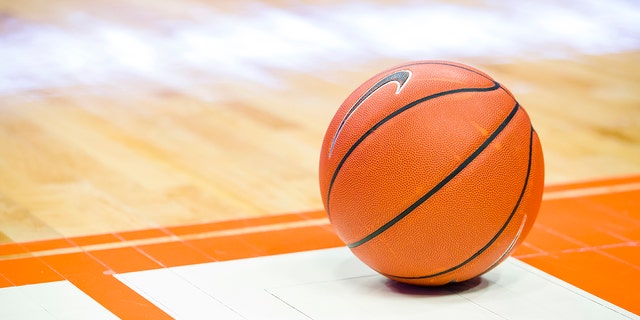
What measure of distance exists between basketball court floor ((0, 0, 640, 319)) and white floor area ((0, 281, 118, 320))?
0.03 feet

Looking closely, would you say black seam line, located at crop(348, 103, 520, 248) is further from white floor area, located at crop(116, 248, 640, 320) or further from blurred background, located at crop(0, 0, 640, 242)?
blurred background, located at crop(0, 0, 640, 242)

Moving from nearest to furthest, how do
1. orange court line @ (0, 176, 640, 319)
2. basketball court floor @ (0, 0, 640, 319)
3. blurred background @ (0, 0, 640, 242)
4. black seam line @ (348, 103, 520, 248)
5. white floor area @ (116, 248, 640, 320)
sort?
black seam line @ (348, 103, 520, 248)
white floor area @ (116, 248, 640, 320)
basketball court floor @ (0, 0, 640, 319)
orange court line @ (0, 176, 640, 319)
blurred background @ (0, 0, 640, 242)

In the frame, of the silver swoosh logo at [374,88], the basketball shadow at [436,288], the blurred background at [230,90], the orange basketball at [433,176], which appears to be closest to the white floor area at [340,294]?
the basketball shadow at [436,288]

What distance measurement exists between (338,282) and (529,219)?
0.76 meters

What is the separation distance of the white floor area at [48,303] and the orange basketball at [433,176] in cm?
92

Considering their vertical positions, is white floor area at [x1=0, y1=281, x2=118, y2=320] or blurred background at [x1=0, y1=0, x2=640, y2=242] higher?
white floor area at [x1=0, y1=281, x2=118, y2=320]

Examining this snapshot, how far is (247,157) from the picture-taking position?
227 inches

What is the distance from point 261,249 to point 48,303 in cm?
99

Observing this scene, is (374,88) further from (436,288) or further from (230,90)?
(230,90)

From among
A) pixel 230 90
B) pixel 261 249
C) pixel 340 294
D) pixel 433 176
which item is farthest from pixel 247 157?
pixel 433 176

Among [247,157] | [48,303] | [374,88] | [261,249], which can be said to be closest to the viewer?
[48,303]

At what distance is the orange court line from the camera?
3986mm

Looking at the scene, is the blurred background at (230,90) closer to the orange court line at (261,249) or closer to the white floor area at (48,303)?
the orange court line at (261,249)

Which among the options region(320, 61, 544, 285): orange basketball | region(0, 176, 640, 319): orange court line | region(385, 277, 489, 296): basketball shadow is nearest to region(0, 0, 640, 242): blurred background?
region(0, 176, 640, 319): orange court line
